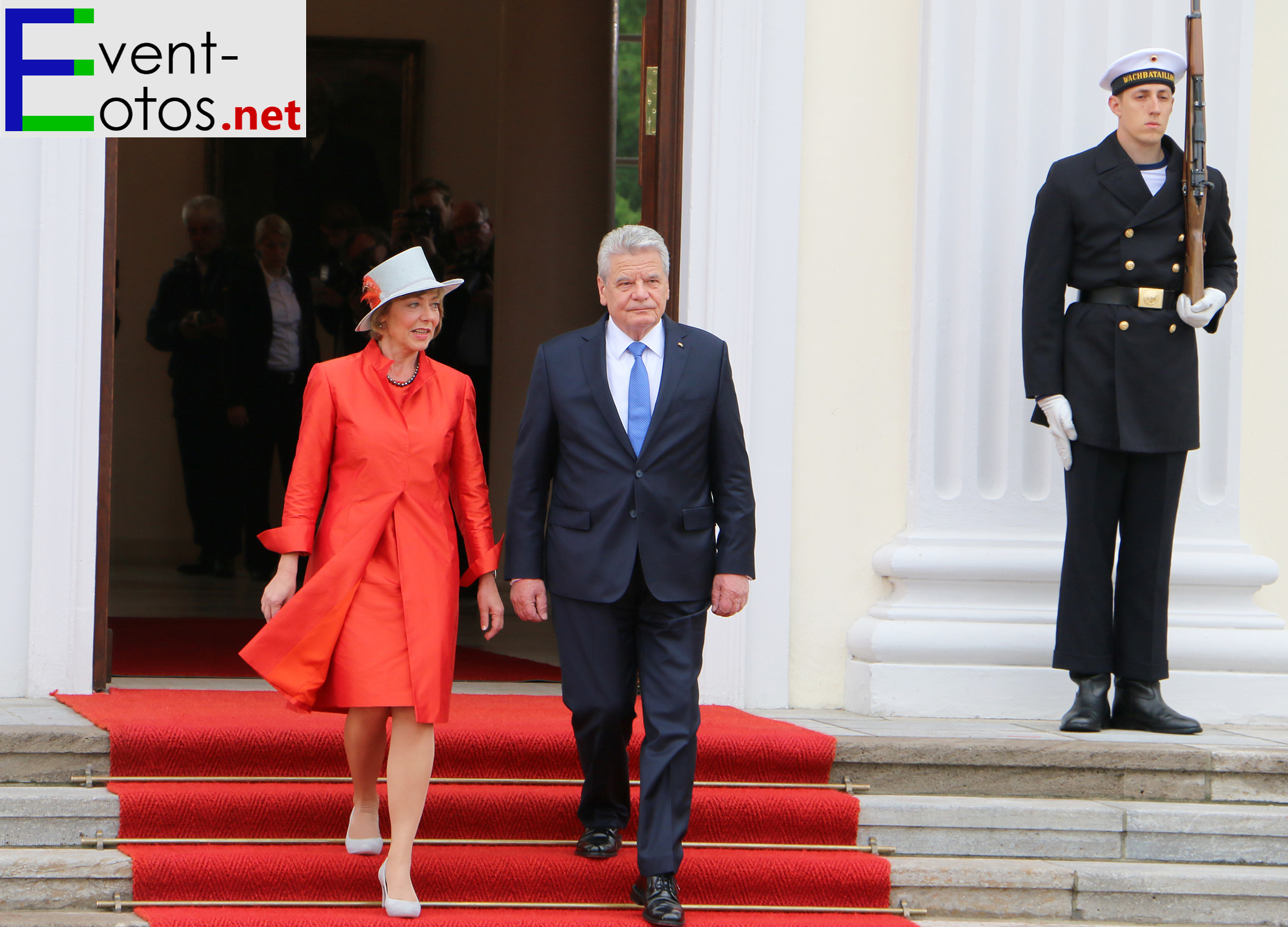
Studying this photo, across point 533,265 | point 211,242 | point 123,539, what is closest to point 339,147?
point 211,242

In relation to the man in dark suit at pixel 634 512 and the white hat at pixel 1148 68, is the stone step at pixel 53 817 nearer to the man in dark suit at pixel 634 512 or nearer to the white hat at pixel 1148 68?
the man in dark suit at pixel 634 512

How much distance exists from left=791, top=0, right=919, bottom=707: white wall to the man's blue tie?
5.38 ft

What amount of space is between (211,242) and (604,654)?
623 centimetres

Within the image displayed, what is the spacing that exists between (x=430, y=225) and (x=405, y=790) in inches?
237

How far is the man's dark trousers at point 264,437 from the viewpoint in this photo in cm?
906

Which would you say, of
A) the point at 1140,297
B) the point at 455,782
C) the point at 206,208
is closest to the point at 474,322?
the point at 206,208

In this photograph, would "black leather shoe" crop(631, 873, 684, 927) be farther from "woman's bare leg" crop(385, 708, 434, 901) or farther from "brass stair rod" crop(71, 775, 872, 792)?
"woman's bare leg" crop(385, 708, 434, 901)

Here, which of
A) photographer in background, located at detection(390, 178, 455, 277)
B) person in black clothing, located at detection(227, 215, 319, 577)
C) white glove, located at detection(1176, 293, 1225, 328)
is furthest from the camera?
photographer in background, located at detection(390, 178, 455, 277)

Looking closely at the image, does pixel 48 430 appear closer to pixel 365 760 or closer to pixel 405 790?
pixel 365 760

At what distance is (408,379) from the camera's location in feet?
13.1

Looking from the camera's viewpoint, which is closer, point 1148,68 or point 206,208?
point 1148,68

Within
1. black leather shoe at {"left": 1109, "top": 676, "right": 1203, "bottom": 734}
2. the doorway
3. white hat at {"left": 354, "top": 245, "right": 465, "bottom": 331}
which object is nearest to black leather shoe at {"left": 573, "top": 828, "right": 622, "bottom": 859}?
white hat at {"left": 354, "top": 245, "right": 465, "bottom": 331}

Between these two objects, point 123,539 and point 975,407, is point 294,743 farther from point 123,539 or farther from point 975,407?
point 123,539

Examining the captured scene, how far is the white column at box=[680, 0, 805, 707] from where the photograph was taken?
18.0 ft
